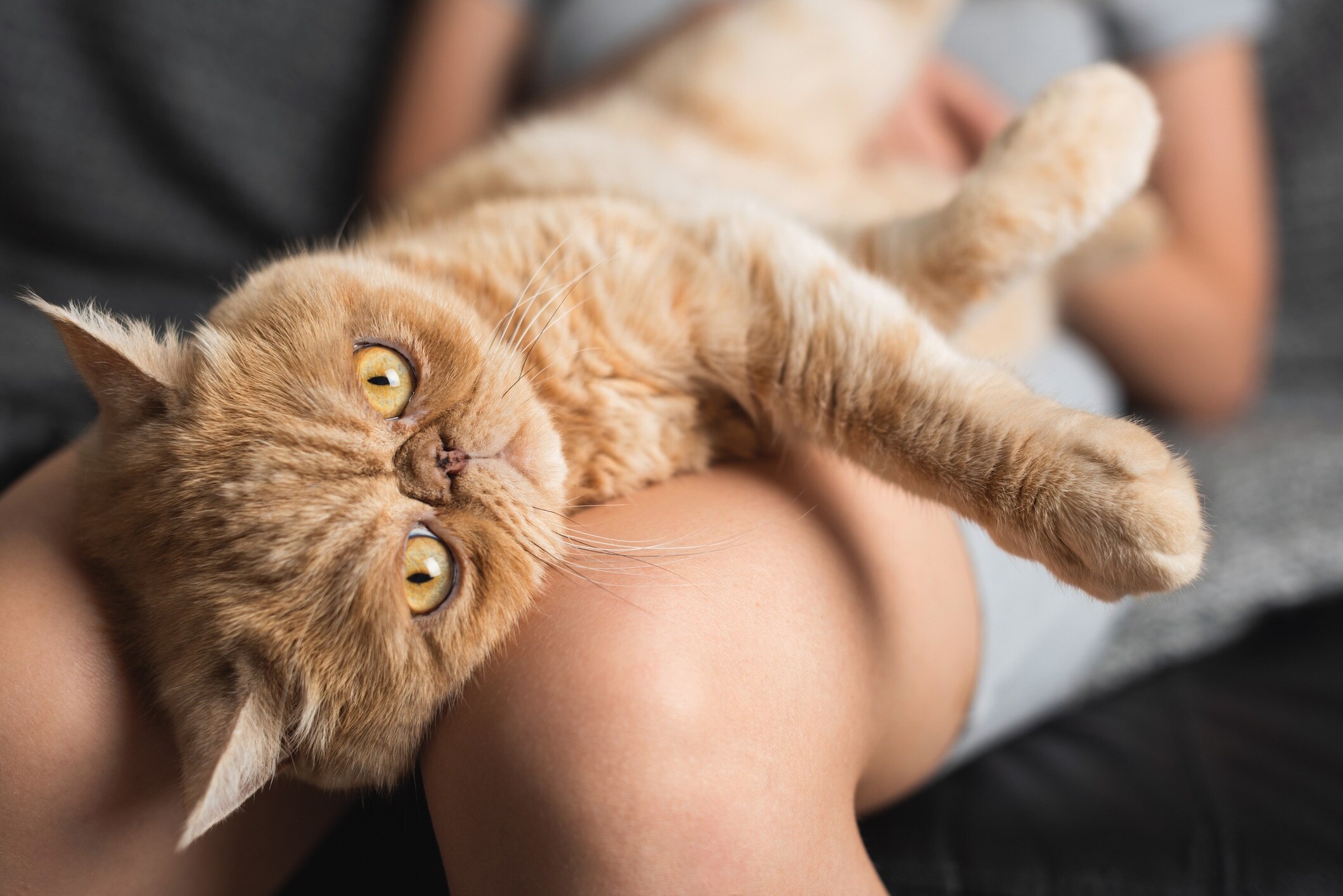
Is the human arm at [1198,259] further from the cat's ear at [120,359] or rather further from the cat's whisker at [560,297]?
the cat's ear at [120,359]

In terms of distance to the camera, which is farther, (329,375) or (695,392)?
(695,392)

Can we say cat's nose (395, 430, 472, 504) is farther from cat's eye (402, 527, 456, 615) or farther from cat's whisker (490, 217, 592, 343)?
cat's whisker (490, 217, 592, 343)

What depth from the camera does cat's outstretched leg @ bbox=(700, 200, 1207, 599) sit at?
0.67 meters

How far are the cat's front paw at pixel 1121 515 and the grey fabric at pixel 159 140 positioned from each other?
123 cm

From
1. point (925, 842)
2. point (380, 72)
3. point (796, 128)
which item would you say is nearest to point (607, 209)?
point (796, 128)

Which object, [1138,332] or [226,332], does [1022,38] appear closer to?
[1138,332]

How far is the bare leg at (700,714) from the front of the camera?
616mm

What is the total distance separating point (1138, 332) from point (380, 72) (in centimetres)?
182

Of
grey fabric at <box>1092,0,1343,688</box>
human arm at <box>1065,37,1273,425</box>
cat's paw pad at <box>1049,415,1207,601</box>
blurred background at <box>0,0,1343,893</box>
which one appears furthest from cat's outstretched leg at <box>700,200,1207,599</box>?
human arm at <box>1065,37,1273,425</box>

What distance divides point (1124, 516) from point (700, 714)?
406mm

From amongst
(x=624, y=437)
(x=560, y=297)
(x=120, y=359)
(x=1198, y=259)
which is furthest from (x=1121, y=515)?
(x=1198, y=259)

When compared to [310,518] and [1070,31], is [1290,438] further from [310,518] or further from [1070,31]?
[310,518]

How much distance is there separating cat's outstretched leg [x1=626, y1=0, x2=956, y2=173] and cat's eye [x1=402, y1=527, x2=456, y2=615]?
1092 mm

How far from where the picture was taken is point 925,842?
1.01 meters
